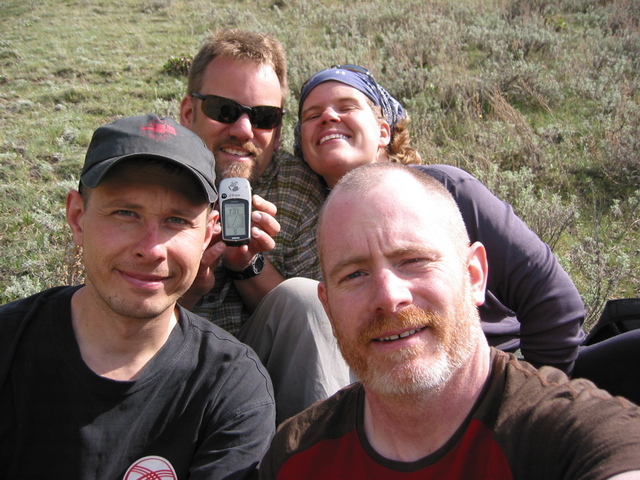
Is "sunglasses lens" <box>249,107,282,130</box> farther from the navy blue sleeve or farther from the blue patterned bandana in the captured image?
the navy blue sleeve

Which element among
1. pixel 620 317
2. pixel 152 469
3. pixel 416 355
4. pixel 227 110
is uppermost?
pixel 227 110

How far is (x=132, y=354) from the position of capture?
7.89 feet

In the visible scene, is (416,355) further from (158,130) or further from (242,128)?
(242,128)

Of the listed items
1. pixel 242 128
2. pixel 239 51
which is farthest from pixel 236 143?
pixel 239 51

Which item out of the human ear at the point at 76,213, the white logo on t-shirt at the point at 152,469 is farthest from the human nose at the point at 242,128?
the white logo on t-shirt at the point at 152,469

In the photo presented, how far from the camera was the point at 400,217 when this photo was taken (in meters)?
1.99

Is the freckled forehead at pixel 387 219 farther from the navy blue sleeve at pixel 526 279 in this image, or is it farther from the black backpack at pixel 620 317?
the black backpack at pixel 620 317

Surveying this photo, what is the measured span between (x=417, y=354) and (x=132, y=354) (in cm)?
A: 128

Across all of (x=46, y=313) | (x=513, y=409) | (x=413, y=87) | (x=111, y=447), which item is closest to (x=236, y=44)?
(x=46, y=313)

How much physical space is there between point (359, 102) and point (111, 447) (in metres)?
2.50

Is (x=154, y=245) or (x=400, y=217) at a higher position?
(x=400, y=217)

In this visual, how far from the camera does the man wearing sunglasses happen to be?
10.6ft

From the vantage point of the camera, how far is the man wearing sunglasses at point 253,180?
322 cm

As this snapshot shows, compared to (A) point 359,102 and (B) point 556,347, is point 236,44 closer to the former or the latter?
(A) point 359,102
